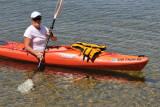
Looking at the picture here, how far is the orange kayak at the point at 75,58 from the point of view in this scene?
6.54 m

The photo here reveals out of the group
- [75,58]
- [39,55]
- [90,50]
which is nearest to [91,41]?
[75,58]

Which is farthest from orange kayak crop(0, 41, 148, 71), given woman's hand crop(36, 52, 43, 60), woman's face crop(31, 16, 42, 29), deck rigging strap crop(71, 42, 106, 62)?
woman's face crop(31, 16, 42, 29)

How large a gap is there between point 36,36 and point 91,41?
2.60m

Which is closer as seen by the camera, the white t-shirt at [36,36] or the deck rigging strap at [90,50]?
the deck rigging strap at [90,50]

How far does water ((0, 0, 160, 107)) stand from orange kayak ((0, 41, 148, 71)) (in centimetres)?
25

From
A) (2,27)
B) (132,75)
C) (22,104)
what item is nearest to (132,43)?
(132,75)

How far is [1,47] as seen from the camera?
25.6ft

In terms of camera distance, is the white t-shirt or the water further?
the white t-shirt

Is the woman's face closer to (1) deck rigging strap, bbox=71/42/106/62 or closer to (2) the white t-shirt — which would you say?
(2) the white t-shirt

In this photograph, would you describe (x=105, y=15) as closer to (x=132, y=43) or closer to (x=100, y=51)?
(x=132, y=43)

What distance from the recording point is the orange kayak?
654 cm

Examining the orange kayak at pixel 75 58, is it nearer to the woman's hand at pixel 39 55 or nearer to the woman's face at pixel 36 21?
the woman's hand at pixel 39 55

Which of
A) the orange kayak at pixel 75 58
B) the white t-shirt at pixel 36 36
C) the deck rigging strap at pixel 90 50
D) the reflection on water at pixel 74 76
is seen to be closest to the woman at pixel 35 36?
the white t-shirt at pixel 36 36

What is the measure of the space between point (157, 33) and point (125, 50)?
1.90m
